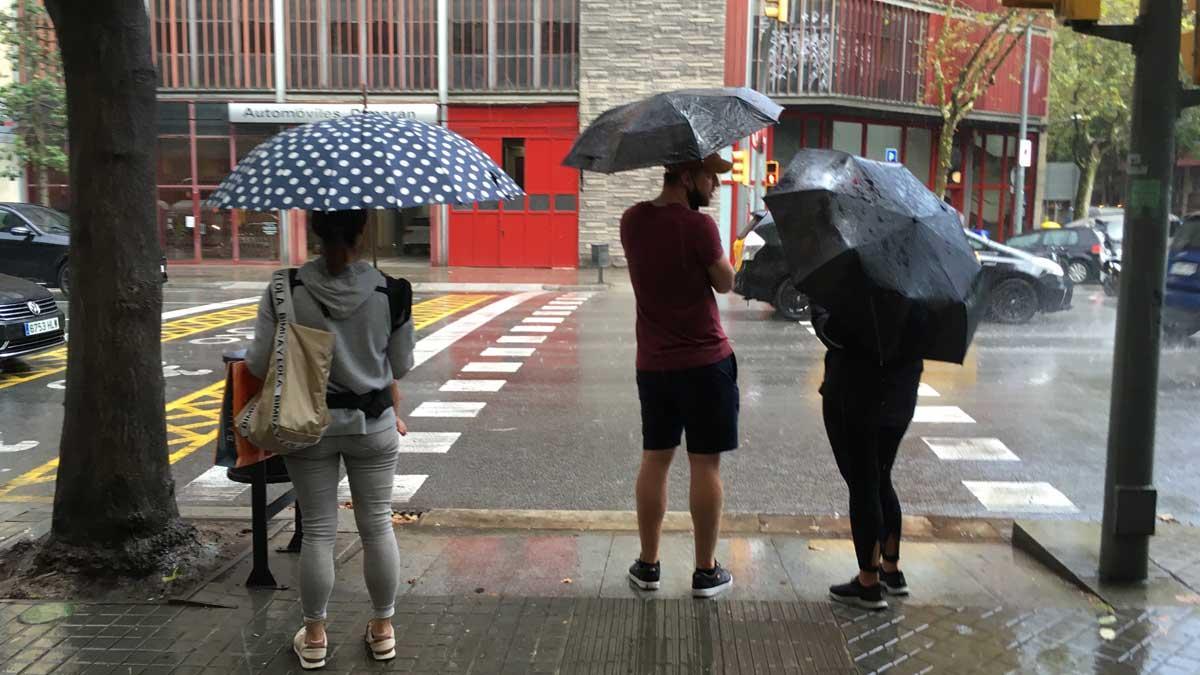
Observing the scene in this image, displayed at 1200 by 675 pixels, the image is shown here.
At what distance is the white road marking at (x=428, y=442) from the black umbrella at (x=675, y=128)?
12.4ft

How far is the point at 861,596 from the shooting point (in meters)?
4.05

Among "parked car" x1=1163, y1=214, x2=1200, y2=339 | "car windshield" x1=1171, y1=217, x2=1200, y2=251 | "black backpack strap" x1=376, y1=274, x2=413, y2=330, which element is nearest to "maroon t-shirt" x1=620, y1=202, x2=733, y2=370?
"black backpack strap" x1=376, y1=274, x2=413, y2=330

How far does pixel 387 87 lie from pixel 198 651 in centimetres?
2391

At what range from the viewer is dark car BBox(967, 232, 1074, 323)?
14.2 m

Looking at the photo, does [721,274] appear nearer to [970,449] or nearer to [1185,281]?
[970,449]

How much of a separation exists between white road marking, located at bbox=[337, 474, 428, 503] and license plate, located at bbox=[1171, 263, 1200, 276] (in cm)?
970

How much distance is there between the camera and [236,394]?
3.52 m

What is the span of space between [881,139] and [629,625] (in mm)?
27040

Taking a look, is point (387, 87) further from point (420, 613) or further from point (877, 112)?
point (420, 613)

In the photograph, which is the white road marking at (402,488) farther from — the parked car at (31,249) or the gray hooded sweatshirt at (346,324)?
the parked car at (31,249)

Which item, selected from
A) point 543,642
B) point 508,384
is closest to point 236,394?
point 543,642

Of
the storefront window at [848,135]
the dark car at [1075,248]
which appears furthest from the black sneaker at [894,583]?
the storefront window at [848,135]

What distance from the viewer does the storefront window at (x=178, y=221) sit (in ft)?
84.8

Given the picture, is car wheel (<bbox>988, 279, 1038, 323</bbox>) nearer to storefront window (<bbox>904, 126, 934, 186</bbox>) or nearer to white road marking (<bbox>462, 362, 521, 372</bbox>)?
white road marking (<bbox>462, 362, 521, 372</bbox>)
